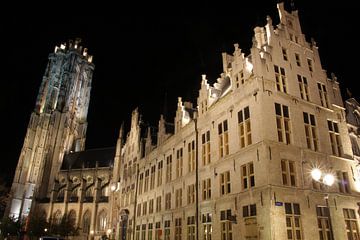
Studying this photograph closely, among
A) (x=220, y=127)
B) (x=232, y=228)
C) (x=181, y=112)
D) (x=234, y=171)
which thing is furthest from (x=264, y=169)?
(x=181, y=112)

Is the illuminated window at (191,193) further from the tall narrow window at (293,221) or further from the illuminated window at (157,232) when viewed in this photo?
the tall narrow window at (293,221)

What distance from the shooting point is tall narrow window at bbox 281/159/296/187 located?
18109 mm

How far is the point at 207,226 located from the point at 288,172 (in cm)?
815

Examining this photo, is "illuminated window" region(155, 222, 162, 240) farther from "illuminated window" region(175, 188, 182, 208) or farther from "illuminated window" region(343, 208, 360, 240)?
"illuminated window" region(343, 208, 360, 240)

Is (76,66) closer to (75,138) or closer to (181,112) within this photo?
(75,138)

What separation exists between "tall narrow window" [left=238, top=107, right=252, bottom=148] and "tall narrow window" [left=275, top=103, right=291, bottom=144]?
1919 mm

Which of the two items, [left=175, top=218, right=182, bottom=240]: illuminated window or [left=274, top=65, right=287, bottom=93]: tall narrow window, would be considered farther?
[left=175, top=218, right=182, bottom=240]: illuminated window

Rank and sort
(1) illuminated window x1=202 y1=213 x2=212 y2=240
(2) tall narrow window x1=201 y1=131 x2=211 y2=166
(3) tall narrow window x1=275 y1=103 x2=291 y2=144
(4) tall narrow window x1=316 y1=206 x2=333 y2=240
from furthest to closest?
(2) tall narrow window x1=201 y1=131 x2=211 y2=166
(1) illuminated window x1=202 y1=213 x2=212 y2=240
(3) tall narrow window x1=275 y1=103 x2=291 y2=144
(4) tall narrow window x1=316 y1=206 x2=333 y2=240

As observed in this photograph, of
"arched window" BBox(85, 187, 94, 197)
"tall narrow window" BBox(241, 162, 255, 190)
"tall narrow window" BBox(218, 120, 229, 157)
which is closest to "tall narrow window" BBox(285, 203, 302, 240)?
"tall narrow window" BBox(241, 162, 255, 190)

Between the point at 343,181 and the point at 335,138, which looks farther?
the point at 335,138

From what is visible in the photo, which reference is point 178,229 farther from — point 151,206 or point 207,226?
point 151,206

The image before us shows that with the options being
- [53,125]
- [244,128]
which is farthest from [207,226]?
[53,125]

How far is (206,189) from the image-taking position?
24.2m

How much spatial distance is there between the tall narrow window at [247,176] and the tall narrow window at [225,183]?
6.08 ft
